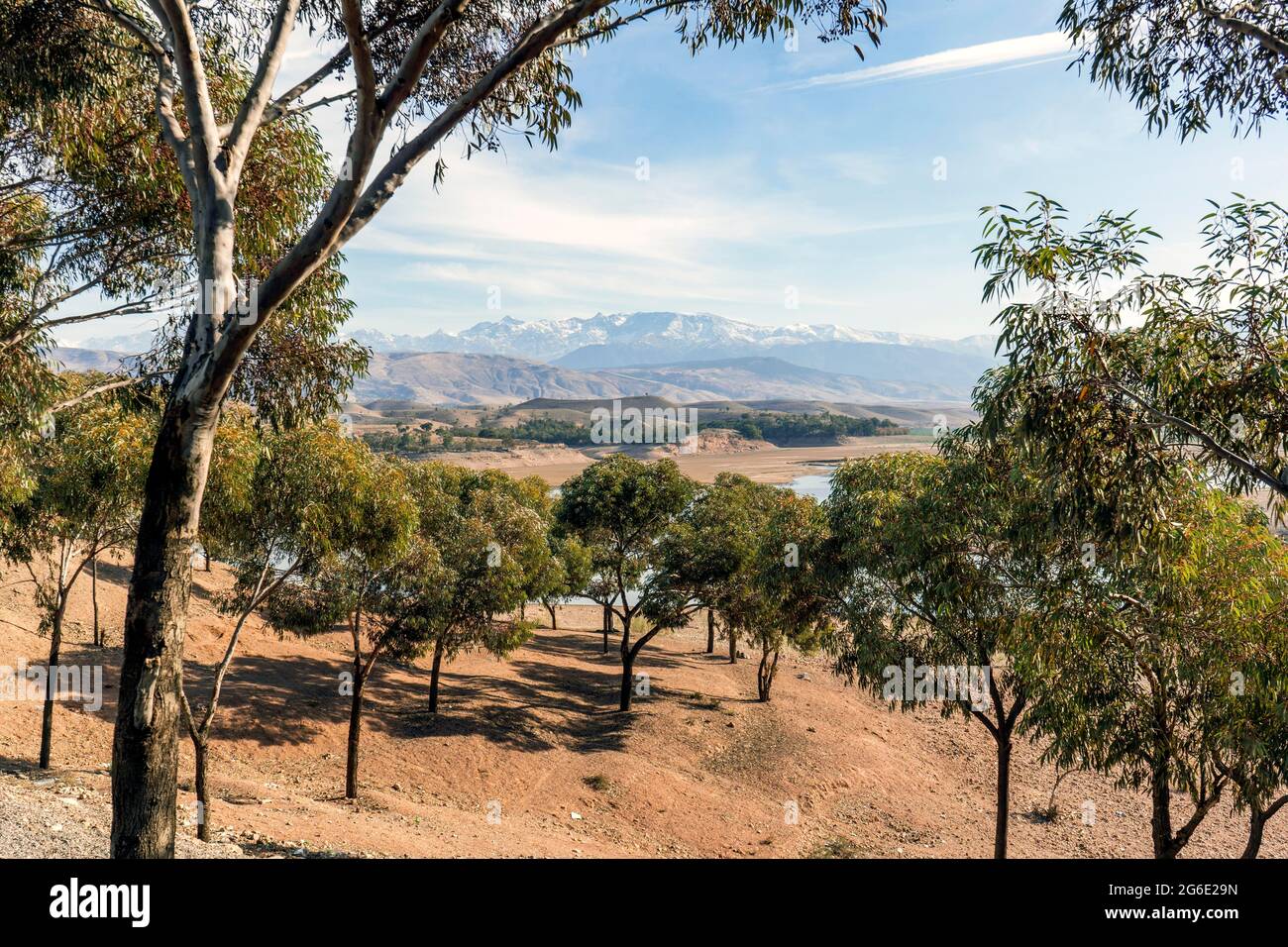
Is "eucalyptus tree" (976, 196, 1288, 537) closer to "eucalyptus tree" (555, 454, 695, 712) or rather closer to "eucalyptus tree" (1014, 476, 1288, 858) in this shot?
"eucalyptus tree" (1014, 476, 1288, 858)

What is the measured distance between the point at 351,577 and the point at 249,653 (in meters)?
11.0

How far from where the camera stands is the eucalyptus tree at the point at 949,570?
31.7 feet

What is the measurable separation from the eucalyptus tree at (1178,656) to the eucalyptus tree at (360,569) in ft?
34.4

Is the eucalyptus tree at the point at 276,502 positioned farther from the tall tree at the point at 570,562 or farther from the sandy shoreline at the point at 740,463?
the sandy shoreline at the point at 740,463

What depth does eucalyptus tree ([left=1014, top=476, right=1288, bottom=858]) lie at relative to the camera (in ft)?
25.7

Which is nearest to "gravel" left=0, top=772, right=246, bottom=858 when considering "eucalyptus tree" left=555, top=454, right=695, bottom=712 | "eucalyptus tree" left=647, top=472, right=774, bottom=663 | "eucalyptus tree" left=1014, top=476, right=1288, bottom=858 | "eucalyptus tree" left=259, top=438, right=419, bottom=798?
"eucalyptus tree" left=259, top=438, right=419, bottom=798

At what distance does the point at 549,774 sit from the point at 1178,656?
14227 mm

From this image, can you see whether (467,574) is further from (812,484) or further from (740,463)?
(740,463)

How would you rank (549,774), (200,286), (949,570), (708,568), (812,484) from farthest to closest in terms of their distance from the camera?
(812,484), (708,568), (549,774), (949,570), (200,286)

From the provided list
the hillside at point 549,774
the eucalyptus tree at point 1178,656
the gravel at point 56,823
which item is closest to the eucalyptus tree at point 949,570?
the eucalyptus tree at point 1178,656

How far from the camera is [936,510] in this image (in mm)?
11180

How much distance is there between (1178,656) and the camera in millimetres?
8508

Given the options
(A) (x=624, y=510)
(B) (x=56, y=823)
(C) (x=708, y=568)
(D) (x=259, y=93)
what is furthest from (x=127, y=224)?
(A) (x=624, y=510)
